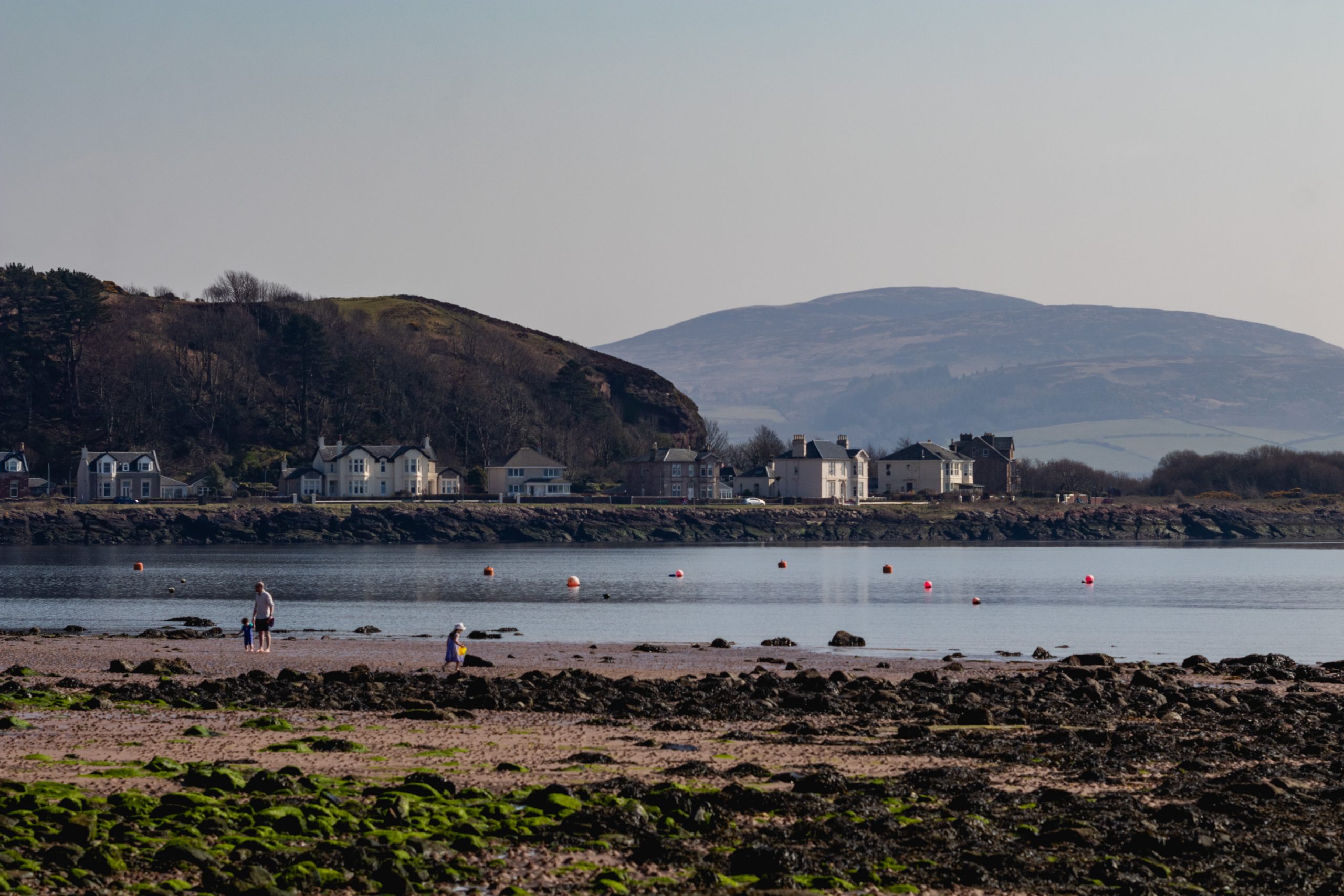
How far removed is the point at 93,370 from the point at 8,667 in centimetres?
14026

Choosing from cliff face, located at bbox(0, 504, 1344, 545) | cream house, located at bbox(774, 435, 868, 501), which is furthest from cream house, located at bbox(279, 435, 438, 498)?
cream house, located at bbox(774, 435, 868, 501)

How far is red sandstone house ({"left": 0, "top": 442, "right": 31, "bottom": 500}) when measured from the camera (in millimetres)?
133000

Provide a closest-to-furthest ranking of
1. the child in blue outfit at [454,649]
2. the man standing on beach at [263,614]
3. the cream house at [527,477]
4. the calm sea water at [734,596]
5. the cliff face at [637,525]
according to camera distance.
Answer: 1. the child in blue outfit at [454,649]
2. the man standing on beach at [263,614]
3. the calm sea water at [734,596]
4. the cliff face at [637,525]
5. the cream house at [527,477]

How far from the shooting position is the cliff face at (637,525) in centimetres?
11644

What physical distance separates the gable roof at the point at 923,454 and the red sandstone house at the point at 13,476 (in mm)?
90137

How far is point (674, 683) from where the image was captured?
28797mm

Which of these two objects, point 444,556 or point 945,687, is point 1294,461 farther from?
point 945,687

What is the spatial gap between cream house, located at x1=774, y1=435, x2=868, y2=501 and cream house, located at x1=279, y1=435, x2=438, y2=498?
3709 cm

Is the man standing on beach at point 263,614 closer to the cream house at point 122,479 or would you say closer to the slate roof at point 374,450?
the cream house at point 122,479

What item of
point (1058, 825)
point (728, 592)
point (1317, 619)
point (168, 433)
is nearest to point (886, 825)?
point (1058, 825)

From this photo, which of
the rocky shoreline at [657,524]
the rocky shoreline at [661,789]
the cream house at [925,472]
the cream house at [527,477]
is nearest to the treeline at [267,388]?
the cream house at [527,477]

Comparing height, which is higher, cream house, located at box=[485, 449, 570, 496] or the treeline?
the treeline

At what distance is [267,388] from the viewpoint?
553 feet

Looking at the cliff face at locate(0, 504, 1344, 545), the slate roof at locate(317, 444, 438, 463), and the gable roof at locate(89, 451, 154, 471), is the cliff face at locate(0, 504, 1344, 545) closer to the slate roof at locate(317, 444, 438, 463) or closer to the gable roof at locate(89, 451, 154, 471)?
the slate roof at locate(317, 444, 438, 463)
